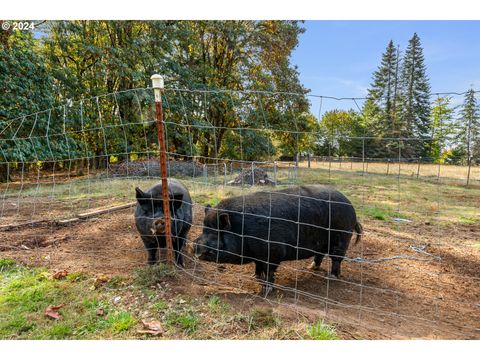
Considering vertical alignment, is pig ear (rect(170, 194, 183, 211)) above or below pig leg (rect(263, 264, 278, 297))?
above

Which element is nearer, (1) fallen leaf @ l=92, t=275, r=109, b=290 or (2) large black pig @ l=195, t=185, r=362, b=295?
(1) fallen leaf @ l=92, t=275, r=109, b=290

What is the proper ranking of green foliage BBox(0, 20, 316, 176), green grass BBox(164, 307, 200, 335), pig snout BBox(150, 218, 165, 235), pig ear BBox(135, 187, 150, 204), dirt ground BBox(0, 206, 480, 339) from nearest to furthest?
green grass BBox(164, 307, 200, 335), dirt ground BBox(0, 206, 480, 339), pig snout BBox(150, 218, 165, 235), pig ear BBox(135, 187, 150, 204), green foliage BBox(0, 20, 316, 176)

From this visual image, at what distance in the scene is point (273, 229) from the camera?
179 inches

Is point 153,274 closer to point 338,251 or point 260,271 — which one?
point 260,271

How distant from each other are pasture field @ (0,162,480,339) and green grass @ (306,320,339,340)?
0.01 m

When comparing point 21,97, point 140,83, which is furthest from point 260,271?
point 140,83

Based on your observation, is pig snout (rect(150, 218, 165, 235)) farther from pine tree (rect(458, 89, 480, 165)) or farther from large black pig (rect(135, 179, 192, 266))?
pine tree (rect(458, 89, 480, 165))

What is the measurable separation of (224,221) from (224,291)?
3.00 feet

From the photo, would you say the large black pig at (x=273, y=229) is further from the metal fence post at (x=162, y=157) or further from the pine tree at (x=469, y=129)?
the pine tree at (x=469, y=129)

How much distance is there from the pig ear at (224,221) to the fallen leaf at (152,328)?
1.49 meters

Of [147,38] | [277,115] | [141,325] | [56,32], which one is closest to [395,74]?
[277,115]

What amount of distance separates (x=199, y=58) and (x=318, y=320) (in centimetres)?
2276

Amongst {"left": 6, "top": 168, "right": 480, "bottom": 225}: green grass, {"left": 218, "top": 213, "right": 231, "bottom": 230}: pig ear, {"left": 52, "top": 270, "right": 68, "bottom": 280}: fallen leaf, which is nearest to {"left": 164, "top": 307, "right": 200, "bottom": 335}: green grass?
{"left": 218, "top": 213, "right": 231, "bottom": 230}: pig ear

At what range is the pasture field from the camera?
339 centimetres
